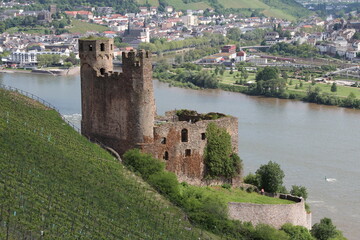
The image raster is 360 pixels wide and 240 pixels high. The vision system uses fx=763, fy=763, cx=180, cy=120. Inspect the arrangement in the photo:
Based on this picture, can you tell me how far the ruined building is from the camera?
21047 mm

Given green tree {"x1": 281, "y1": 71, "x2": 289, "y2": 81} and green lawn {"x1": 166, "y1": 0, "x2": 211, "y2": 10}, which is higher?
green lawn {"x1": 166, "y1": 0, "x2": 211, "y2": 10}

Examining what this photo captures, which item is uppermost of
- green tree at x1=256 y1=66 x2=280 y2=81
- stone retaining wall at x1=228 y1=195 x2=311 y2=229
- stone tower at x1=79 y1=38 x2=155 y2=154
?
stone tower at x1=79 y1=38 x2=155 y2=154

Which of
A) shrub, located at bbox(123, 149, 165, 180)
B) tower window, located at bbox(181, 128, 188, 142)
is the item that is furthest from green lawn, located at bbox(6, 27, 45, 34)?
shrub, located at bbox(123, 149, 165, 180)

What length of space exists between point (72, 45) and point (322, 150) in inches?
2162

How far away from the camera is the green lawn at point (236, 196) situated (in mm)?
Answer: 21297

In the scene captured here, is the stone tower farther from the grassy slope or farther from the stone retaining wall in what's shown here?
the stone retaining wall

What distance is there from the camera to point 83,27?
4183 inches

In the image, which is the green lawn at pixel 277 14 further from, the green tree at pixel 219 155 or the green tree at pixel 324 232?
the green tree at pixel 324 232

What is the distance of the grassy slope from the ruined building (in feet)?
2.94

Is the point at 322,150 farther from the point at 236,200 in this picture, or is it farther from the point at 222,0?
the point at 222,0

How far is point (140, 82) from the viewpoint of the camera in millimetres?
20922

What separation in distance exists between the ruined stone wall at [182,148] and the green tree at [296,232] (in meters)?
2.60

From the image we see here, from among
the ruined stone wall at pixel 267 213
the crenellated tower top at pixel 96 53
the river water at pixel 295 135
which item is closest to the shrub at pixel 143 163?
the ruined stone wall at pixel 267 213

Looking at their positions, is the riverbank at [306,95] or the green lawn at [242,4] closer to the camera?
the riverbank at [306,95]
